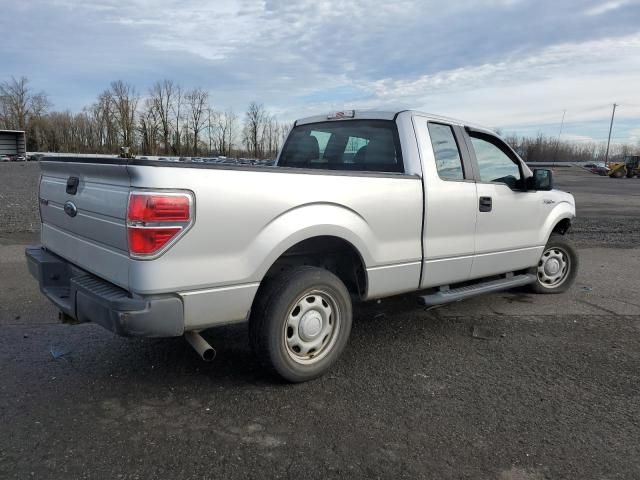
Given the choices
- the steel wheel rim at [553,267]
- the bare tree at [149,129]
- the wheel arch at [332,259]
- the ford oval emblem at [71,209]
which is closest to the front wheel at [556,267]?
the steel wheel rim at [553,267]

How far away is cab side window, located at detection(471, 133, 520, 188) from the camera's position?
4.77 meters

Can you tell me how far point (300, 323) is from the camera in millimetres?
3410

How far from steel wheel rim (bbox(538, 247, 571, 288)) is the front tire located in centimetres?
323

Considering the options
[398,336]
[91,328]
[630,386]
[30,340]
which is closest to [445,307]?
[398,336]

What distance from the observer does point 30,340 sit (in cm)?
421

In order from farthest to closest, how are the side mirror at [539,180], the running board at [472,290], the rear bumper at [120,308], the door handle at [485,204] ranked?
the side mirror at [539,180] < the door handle at [485,204] < the running board at [472,290] < the rear bumper at [120,308]

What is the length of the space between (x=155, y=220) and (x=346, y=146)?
8.01 ft

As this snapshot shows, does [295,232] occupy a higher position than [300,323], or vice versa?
[295,232]

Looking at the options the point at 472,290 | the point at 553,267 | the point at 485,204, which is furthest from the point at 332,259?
the point at 553,267

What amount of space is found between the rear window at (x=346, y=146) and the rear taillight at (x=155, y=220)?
2083mm

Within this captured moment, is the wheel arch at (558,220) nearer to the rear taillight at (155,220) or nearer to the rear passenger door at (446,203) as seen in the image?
the rear passenger door at (446,203)

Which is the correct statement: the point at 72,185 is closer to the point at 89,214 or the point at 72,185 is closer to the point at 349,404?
the point at 89,214

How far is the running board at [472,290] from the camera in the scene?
4.23 metres

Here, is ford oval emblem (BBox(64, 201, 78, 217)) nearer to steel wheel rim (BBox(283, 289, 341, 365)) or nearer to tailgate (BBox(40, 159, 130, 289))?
tailgate (BBox(40, 159, 130, 289))
